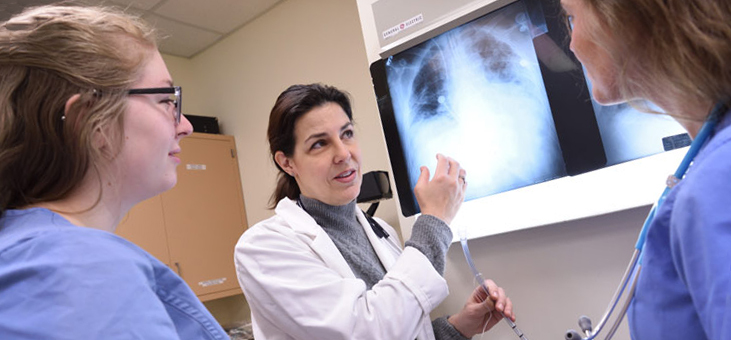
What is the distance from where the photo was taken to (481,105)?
1372mm

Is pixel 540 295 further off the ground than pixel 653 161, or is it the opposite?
pixel 653 161

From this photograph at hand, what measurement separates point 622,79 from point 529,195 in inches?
28.7

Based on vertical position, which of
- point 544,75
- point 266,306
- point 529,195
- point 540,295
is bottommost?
point 540,295

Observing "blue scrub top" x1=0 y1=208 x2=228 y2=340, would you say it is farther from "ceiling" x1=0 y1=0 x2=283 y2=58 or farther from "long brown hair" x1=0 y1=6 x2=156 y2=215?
"ceiling" x1=0 y1=0 x2=283 y2=58

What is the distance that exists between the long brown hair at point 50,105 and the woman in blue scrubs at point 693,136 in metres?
0.63

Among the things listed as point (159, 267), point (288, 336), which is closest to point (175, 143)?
point (159, 267)

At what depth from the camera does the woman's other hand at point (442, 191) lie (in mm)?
1244

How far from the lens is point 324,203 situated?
4.45 ft

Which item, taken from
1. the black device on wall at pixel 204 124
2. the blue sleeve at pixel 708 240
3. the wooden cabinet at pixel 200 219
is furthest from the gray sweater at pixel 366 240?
the black device on wall at pixel 204 124

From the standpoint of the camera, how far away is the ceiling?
8.86 ft

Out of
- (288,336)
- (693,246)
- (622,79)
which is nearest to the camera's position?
(693,246)

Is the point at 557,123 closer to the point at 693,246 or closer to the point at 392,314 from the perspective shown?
the point at 392,314

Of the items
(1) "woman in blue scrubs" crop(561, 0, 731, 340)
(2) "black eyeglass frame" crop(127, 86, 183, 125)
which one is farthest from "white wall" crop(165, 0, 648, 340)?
(2) "black eyeglass frame" crop(127, 86, 183, 125)

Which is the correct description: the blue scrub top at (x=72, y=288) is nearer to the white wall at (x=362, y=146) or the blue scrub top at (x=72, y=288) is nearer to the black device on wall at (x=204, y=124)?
the white wall at (x=362, y=146)
